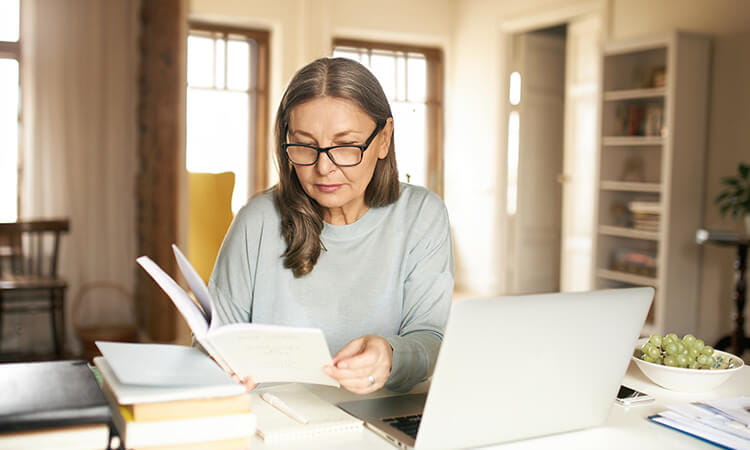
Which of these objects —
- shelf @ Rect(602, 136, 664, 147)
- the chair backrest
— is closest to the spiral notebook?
the chair backrest

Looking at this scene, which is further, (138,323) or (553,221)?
(553,221)

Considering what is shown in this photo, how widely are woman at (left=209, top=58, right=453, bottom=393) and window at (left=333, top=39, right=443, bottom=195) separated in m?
5.00

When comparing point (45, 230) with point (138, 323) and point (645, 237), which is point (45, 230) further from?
point (645, 237)

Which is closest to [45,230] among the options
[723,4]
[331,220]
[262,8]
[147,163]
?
[147,163]

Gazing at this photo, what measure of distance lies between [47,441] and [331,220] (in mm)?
909

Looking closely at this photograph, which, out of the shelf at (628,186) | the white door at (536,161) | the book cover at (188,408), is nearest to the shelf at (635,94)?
the shelf at (628,186)

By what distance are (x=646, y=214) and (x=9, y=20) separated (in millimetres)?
4201

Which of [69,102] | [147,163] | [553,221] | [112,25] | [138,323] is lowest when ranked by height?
[138,323]

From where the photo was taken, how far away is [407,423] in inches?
45.6

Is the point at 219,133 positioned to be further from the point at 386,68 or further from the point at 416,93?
the point at 416,93

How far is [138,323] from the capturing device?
516 cm

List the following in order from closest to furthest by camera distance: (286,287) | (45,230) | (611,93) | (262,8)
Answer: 1. (286,287)
2. (45,230)
3. (611,93)
4. (262,8)

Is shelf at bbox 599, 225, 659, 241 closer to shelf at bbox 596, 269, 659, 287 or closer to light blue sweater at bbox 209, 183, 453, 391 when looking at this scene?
shelf at bbox 596, 269, 659, 287

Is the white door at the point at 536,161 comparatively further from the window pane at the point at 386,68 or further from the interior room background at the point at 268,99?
the window pane at the point at 386,68
